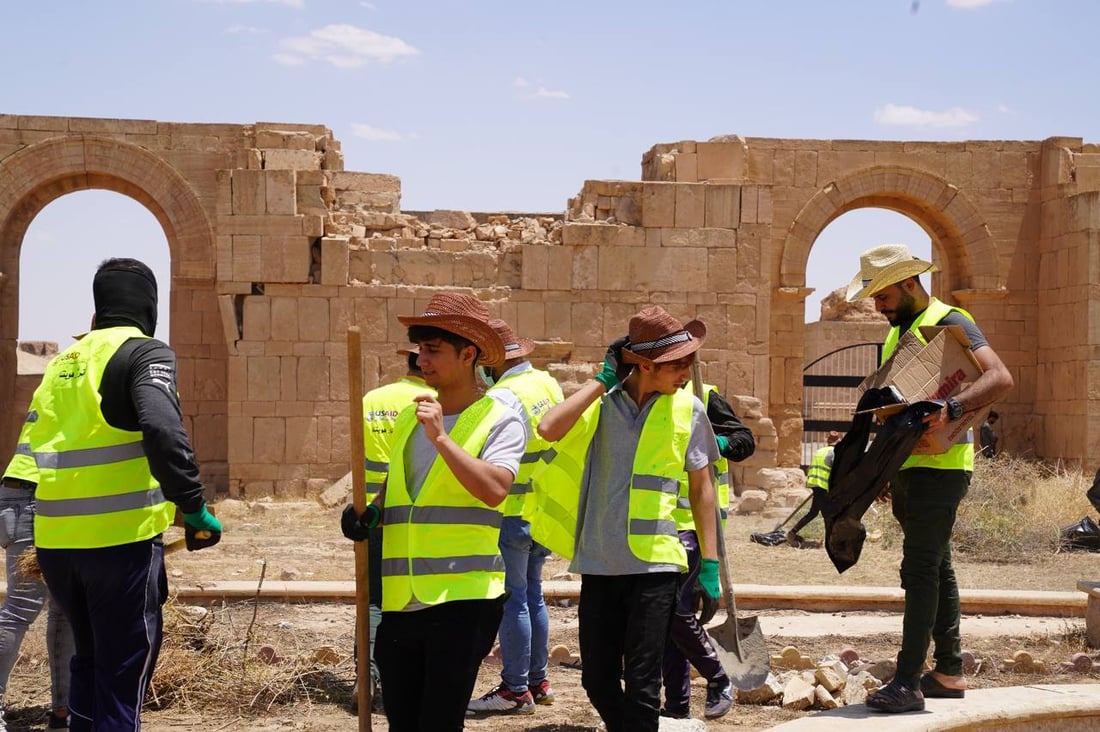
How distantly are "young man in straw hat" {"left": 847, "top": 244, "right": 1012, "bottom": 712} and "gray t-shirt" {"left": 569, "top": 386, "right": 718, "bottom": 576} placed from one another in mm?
909

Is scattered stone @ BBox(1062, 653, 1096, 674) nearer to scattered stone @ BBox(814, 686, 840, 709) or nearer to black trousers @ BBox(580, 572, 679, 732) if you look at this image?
scattered stone @ BBox(814, 686, 840, 709)

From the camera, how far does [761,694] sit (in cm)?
572

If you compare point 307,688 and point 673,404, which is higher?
point 673,404

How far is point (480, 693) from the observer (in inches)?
236

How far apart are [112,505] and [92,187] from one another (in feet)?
47.5

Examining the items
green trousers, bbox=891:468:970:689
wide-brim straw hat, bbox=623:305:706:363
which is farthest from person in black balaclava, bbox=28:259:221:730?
green trousers, bbox=891:468:970:689

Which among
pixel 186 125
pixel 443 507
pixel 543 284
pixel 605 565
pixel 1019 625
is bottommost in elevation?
pixel 1019 625

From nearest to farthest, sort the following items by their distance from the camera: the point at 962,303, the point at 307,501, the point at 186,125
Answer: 1. the point at 307,501
2. the point at 186,125
3. the point at 962,303

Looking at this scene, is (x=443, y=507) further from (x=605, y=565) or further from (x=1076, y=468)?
(x=1076, y=468)

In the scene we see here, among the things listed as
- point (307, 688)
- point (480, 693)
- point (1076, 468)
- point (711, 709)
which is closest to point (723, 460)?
point (711, 709)

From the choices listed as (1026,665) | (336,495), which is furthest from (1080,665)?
(336,495)

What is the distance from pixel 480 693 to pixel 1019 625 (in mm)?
3870

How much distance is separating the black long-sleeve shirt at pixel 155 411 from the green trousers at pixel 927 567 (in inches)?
107

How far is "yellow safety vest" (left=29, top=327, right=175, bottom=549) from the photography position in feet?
13.0
